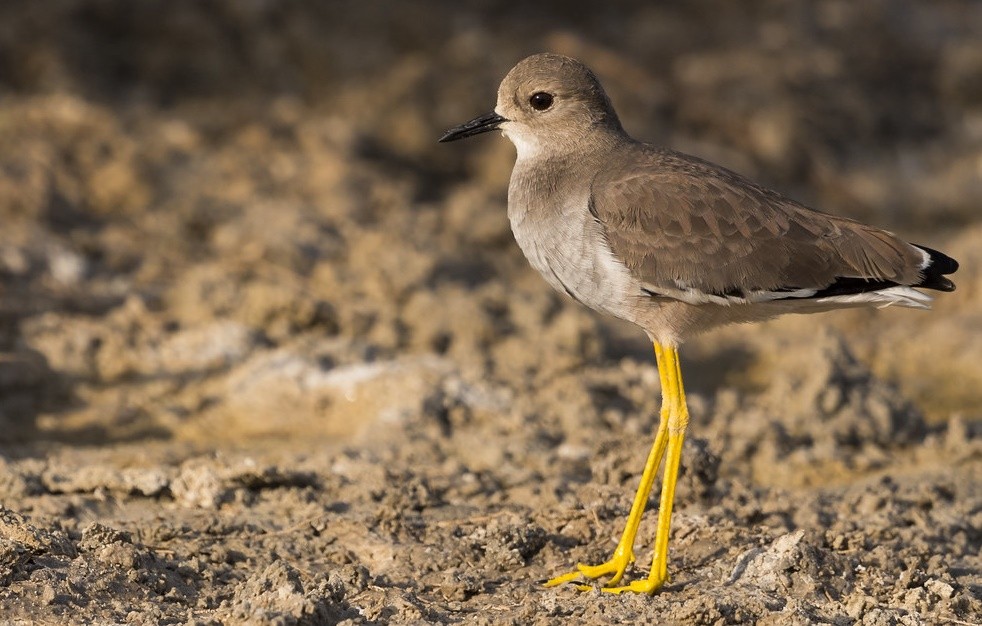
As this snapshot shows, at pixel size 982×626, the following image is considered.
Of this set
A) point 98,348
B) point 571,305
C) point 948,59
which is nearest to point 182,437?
point 98,348

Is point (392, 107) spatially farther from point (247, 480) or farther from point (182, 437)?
point (247, 480)

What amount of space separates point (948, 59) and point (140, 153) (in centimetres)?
847

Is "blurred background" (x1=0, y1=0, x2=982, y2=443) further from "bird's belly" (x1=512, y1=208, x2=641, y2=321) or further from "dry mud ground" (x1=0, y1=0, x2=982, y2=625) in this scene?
"bird's belly" (x1=512, y1=208, x2=641, y2=321)

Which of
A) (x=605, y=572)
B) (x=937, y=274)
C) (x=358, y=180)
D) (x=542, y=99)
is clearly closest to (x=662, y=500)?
(x=605, y=572)

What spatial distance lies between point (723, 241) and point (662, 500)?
122 centimetres

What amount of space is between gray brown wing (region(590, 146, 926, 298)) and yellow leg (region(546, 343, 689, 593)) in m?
0.40

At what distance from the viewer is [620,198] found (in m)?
6.22

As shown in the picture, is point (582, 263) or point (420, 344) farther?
point (420, 344)

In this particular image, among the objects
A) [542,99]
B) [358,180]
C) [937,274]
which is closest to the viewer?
[937,274]

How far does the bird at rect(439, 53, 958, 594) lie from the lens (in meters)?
6.08

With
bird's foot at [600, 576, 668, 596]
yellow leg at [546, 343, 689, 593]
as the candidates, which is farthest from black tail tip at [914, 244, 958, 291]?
bird's foot at [600, 576, 668, 596]

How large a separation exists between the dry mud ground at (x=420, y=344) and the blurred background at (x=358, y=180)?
28 millimetres

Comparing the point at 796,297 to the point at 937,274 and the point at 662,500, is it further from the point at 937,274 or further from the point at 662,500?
the point at 662,500

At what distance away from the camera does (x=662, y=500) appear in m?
6.00
